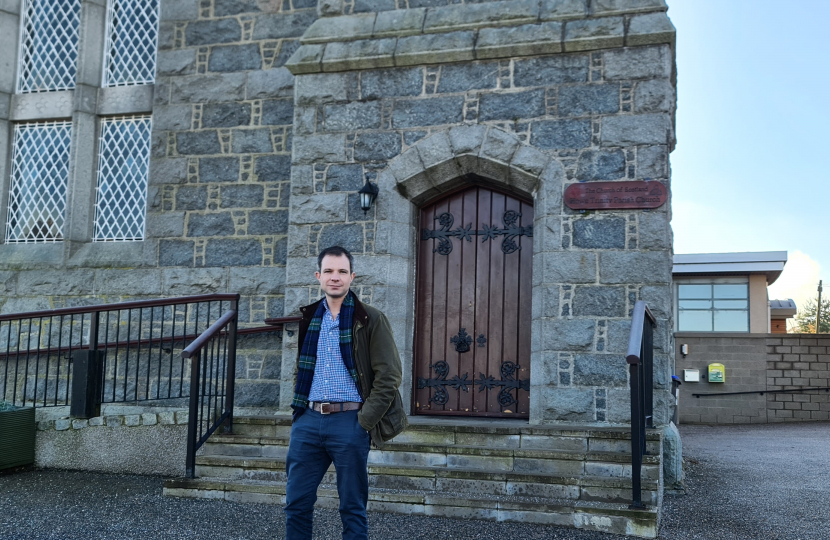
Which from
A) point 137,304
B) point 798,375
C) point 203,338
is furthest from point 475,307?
point 798,375

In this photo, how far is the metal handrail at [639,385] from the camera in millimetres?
4254

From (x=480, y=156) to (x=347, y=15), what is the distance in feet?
5.88

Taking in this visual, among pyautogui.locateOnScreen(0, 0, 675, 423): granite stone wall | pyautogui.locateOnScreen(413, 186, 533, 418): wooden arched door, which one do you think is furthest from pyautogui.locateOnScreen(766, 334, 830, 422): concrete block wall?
pyautogui.locateOnScreen(413, 186, 533, 418): wooden arched door

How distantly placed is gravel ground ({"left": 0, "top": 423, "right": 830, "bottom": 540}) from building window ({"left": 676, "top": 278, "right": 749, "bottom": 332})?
942cm

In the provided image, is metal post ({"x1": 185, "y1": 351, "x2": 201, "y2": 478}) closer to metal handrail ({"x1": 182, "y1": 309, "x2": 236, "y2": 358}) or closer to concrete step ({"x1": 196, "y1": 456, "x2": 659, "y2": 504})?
metal handrail ({"x1": 182, "y1": 309, "x2": 236, "y2": 358})

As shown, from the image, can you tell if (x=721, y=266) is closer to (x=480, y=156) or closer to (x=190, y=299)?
(x=480, y=156)

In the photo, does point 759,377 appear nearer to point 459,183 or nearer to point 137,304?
point 459,183

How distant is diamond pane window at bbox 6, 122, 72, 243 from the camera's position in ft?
25.6

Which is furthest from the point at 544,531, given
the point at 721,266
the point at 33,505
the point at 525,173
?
the point at 721,266

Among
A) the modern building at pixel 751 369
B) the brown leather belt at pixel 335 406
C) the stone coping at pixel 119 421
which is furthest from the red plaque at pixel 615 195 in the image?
the modern building at pixel 751 369

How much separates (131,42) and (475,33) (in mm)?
3867

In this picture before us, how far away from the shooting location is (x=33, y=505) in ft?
16.4

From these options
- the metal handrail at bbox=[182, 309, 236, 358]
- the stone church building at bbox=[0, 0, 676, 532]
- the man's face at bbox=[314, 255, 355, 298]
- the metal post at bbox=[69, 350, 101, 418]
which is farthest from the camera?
the metal post at bbox=[69, 350, 101, 418]

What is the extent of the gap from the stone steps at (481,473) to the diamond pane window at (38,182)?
3582 millimetres
